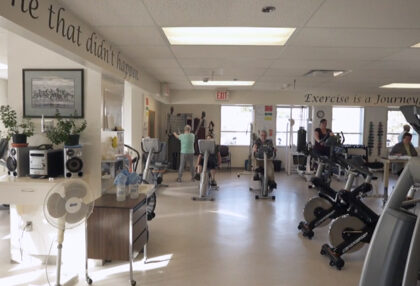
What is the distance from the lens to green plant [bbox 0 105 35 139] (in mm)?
3148

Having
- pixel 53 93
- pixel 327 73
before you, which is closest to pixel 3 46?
pixel 53 93

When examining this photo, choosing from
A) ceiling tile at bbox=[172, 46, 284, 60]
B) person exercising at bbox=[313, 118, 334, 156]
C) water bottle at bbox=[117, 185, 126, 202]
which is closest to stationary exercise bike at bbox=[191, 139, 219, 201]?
ceiling tile at bbox=[172, 46, 284, 60]

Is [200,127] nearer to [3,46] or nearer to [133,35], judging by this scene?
[3,46]

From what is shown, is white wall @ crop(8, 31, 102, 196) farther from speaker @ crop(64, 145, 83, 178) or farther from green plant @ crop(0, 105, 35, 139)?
speaker @ crop(64, 145, 83, 178)

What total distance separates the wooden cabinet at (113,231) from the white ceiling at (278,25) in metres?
1.93

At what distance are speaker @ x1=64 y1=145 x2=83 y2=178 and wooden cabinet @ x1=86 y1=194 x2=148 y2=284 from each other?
432 millimetres

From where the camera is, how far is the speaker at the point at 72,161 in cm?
310

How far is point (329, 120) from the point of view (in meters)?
10.6

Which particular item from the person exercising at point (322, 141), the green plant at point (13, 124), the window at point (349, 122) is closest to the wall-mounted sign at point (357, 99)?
the person exercising at point (322, 141)

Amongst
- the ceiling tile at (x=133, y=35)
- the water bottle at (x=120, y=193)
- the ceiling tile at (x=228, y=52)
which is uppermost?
the ceiling tile at (x=228, y=52)

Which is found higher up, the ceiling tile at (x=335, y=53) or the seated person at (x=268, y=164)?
the ceiling tile at (x=335, y=53)

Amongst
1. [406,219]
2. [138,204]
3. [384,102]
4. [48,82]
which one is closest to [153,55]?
[48,82]

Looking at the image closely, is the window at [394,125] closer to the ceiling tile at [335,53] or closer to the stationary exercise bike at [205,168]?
the ceiling tile at [335,53]

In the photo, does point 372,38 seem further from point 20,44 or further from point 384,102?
point 384,102
